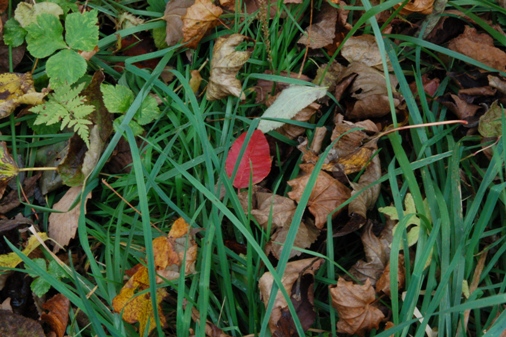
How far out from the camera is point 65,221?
78.1 inches

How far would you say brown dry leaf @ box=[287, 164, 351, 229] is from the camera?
71.9 inches

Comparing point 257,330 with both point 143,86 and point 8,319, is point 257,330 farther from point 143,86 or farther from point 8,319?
point 143,86

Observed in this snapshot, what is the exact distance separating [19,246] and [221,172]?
837 millimetres

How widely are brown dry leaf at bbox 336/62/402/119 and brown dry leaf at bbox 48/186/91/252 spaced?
1.02 metres

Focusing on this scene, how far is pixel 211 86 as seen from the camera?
210 centimetres

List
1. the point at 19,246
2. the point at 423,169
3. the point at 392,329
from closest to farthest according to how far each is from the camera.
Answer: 1. the point at 392,329
2. the point at 423,169
3. the point at 19,246

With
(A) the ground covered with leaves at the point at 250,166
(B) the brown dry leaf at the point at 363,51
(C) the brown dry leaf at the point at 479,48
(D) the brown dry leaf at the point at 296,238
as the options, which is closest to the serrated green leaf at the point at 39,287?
(A) the ground covered with leaves at the point at 250,166

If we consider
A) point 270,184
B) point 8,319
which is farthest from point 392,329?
point 8,319

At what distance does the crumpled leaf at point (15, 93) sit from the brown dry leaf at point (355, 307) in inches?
52.0

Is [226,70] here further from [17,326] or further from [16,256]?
[17,326]

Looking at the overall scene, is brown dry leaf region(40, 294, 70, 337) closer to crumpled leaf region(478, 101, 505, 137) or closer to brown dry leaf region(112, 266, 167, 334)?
brown dry leaf region(112, 266, 167, 334)

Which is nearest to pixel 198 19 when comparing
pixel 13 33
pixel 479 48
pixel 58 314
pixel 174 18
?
pixel 174 18

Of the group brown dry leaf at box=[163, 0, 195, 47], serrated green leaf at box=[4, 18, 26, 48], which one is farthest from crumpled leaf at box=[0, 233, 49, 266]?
brown dry leaf at box=[163, 0, 195, 47]

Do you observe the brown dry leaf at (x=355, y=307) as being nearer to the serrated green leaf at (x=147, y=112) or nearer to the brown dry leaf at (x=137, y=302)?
the brown dry leaf at (x=137, y=302)
